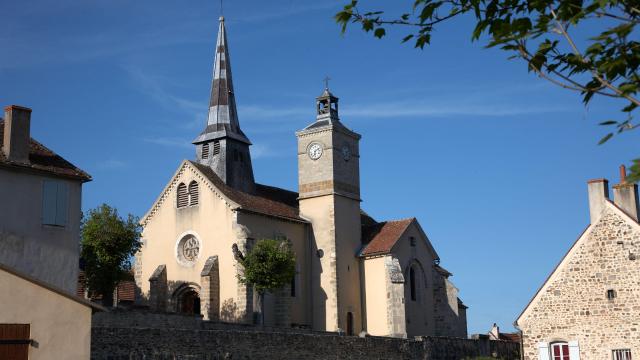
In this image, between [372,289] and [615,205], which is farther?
[372,289]

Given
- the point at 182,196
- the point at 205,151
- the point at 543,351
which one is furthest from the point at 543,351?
the point at 205,151

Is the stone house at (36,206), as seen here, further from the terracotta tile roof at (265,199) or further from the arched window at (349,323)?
the arched window at (349,323)

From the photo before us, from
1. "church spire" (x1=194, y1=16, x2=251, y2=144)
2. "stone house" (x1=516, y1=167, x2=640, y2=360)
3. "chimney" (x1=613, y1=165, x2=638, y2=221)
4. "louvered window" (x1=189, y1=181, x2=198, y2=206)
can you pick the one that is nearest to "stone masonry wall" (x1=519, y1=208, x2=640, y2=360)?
"stone house" (x1=516, y1=167, x2=640, y2=360)

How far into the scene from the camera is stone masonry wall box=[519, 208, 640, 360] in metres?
Answer: 30.2

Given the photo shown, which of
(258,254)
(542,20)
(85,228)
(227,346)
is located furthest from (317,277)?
(542,20)

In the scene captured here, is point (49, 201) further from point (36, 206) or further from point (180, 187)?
point (180, 187)

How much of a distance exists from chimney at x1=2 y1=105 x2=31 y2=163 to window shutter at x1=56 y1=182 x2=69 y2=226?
5.18 feet

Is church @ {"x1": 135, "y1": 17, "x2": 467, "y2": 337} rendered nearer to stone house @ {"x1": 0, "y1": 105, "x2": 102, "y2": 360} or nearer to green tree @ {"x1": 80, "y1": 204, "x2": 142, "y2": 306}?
green tree @ {"x1": 80, "y1": 204, "x2": 142, "y2": 306}

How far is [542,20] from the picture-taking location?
8.17 metres

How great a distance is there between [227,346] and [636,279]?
1485cm

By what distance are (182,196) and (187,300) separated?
576 cm

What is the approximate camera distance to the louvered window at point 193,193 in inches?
1816

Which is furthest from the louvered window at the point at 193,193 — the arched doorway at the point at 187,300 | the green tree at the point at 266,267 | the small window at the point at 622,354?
the small window at the point at 622,354

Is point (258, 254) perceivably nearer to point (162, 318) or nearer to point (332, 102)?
point (162, 318)
